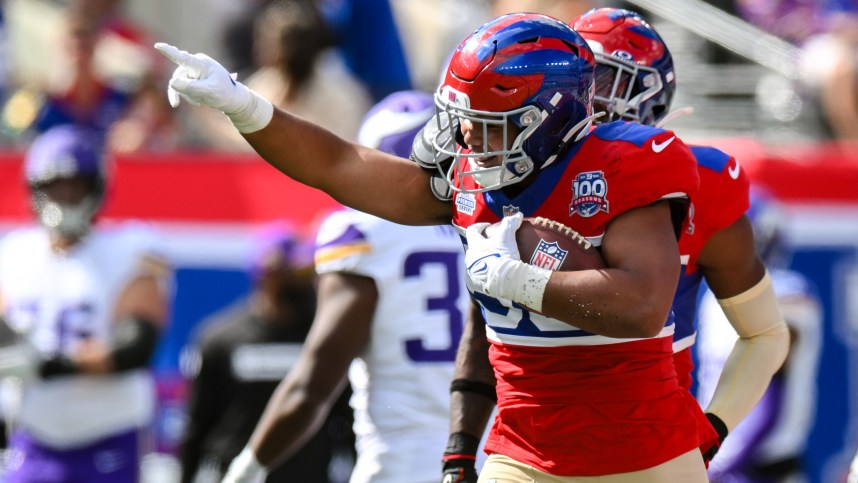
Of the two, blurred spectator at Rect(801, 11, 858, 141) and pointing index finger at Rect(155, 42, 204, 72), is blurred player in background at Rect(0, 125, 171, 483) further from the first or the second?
blurred spectator at Rect(801, 11, 858, 141)

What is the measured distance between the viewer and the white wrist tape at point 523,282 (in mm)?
2910

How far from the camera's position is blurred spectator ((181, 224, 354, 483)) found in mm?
6062

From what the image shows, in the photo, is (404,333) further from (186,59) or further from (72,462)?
(72,462)

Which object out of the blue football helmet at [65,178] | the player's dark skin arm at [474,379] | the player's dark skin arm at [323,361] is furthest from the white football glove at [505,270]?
the blue football helmet at [65,178]

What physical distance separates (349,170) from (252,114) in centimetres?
28

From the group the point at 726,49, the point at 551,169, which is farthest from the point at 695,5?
the point at 551,169

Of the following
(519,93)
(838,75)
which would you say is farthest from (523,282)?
(838,75)

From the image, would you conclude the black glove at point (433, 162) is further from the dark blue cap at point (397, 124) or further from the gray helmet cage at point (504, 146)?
the dark blue cap at point (397, 124)

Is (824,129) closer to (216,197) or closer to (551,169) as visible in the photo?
(216,197)

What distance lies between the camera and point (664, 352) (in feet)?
10.4

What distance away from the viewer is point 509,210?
10.3 feet

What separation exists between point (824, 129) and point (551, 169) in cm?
589

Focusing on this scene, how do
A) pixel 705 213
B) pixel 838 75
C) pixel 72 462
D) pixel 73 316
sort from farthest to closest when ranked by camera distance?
pixel 838 75
pixel 73 316
pixel 72 462
pixel 705 213

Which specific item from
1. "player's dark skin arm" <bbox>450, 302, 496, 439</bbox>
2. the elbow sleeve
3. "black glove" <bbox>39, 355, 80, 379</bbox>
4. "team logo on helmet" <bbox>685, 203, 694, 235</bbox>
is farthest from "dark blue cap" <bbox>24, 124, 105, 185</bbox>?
"team logo on helmet" <bbox>685, 203, 694, 235</bbox>
